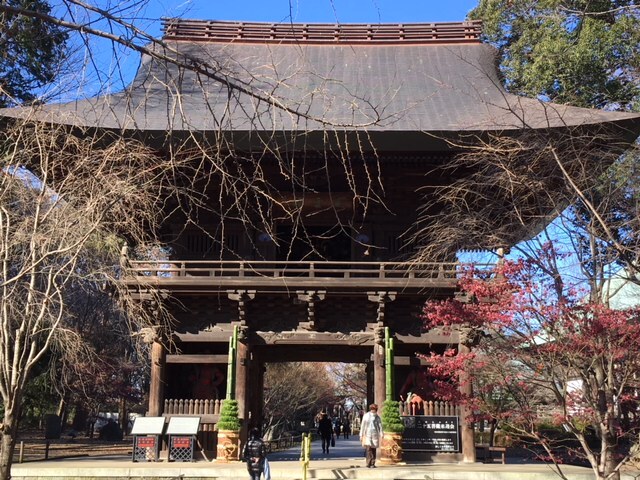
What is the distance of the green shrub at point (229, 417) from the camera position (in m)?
13.9

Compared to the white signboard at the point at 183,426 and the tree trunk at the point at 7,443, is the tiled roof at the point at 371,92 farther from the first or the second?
the tree trunk at the point at 7,443

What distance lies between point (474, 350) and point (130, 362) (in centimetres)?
2607

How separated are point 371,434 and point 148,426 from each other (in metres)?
5.04

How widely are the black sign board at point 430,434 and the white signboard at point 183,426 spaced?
15.0 feet

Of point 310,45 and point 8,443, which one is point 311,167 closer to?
point 310,45

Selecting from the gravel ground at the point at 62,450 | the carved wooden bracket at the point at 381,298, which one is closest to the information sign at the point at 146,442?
the gravel ground at the point at 62,450

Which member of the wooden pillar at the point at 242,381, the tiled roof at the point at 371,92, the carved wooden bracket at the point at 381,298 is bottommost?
the wooden pillar at the point at 242,381

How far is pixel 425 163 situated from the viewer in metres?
14.6

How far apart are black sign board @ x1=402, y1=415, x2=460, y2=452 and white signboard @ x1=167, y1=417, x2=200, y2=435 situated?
180 inches

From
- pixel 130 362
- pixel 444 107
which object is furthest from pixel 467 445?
pixel 130 362

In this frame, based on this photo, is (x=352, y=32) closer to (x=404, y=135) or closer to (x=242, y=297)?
(x=404, y=135)

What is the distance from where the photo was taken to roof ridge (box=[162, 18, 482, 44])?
19.3m

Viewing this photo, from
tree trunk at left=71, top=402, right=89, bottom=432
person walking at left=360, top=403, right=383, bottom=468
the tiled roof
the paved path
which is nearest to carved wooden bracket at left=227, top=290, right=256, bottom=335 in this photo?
the tiled roof

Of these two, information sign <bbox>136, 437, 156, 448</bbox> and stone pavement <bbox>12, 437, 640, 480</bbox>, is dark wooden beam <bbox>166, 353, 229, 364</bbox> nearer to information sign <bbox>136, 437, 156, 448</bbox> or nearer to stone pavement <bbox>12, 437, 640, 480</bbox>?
information sign <bbox>136, 437, 156, 448</bbox>
